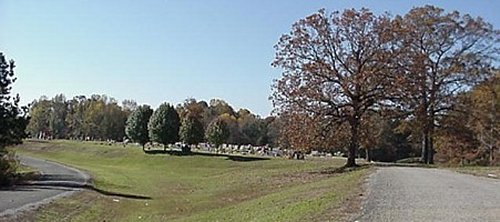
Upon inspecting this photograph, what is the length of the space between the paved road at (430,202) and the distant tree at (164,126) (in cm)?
6953

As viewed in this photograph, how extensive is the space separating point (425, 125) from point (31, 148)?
80.4 meters

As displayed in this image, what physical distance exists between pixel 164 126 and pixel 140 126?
328 inches

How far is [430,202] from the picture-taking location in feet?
55.2

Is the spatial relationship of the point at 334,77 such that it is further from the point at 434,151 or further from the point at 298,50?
the point at 434,151

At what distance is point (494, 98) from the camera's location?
164 ft

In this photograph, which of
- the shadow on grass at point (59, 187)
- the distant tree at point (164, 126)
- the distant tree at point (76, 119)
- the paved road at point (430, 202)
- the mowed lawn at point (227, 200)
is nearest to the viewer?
the paved road at point (430, 202)

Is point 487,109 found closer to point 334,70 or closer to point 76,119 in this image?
point 334,70

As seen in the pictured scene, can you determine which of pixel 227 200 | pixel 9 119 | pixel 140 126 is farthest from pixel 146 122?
pixel 227 200

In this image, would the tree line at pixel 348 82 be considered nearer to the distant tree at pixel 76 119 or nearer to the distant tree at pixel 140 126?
the distant tree at pixel 140 126

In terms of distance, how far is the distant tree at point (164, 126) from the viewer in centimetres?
9112

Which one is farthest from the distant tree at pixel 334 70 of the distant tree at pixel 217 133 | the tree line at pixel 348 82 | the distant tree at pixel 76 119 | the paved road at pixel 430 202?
the distant tree at pixel 76 119

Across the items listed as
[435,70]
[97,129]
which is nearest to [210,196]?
[435,70]

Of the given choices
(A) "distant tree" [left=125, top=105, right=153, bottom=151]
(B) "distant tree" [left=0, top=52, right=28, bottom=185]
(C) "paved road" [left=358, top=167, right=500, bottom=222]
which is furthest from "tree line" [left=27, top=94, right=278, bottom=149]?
(C) "paved road" [left=358, top=167, right=500, bottom=222]

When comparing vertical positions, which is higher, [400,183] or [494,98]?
[494,98]
